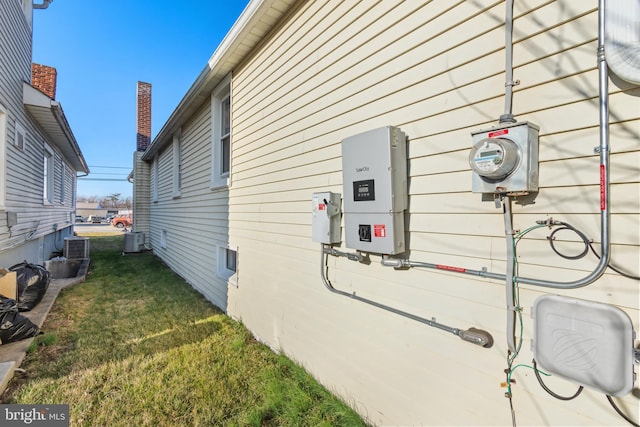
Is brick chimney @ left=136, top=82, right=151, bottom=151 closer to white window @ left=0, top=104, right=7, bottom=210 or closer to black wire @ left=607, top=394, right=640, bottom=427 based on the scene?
white window @ left=0, top=104, right=7, bottom=210

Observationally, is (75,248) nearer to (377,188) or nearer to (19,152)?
(19,152)

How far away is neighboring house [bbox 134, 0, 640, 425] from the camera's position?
1401mm

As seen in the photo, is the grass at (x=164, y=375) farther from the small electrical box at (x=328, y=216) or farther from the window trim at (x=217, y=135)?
the window trim at (x=217, y=135)

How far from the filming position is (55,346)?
384 cm

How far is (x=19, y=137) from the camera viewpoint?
20.7 feet

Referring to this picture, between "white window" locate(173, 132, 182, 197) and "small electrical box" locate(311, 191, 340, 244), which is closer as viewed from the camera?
"small electrical box" locate(311, 191, 340, 244)

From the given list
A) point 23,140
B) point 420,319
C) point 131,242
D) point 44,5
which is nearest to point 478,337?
point 420,319

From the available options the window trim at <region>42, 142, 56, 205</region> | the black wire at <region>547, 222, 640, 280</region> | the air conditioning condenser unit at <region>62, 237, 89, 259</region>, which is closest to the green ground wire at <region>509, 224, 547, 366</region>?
the black wire at <region>547, 222, 640, 280</region>

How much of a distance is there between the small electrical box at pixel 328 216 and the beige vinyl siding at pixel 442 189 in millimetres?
181

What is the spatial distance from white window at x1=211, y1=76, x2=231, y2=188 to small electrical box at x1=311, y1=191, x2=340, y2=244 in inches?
136

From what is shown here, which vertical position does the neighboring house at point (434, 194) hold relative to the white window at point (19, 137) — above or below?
below

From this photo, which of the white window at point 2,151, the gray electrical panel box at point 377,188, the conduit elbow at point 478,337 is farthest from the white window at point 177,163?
the conduit elbow at point 478,337

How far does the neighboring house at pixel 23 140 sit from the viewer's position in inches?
214

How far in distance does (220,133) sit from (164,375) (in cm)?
417
